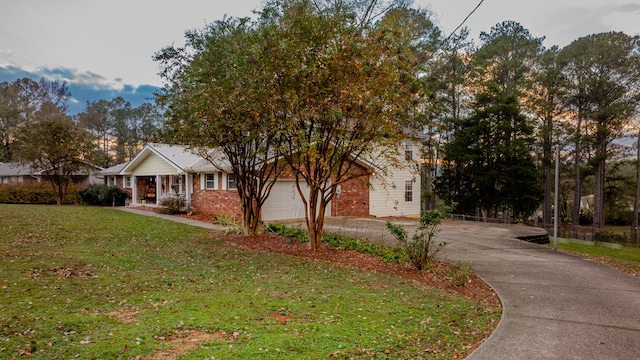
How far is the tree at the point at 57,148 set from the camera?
22203 millimetres

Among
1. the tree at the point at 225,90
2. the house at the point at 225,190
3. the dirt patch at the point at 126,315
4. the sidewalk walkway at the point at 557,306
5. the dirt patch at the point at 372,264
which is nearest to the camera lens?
the sidewalk walkway at the point at 557,306

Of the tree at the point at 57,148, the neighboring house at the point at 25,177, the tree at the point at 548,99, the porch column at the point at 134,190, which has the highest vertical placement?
the tree at the point at 548,99

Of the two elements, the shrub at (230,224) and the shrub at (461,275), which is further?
the shrub at (230,224)

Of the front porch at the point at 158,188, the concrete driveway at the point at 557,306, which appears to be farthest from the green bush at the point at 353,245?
the front porch at the point at 158,188

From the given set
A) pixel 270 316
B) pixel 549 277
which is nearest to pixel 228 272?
pixel 270 316

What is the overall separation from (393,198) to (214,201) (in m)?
10.2

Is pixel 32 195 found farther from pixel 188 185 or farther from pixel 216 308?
pixel 216 308

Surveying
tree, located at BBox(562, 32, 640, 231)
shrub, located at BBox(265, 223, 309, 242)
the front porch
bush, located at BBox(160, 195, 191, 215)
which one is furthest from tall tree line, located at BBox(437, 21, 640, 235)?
bush, located at BBox(160, 195, 191, 215)

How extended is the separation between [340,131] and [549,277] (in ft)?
17.2

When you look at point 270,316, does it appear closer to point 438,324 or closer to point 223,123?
point 438,324

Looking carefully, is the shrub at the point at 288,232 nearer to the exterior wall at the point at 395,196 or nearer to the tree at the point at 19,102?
the exterior wall at the point at 395,196

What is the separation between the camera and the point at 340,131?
349 inches

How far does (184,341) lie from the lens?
386 centimetres

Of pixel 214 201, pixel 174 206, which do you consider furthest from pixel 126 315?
pixel 174 206
